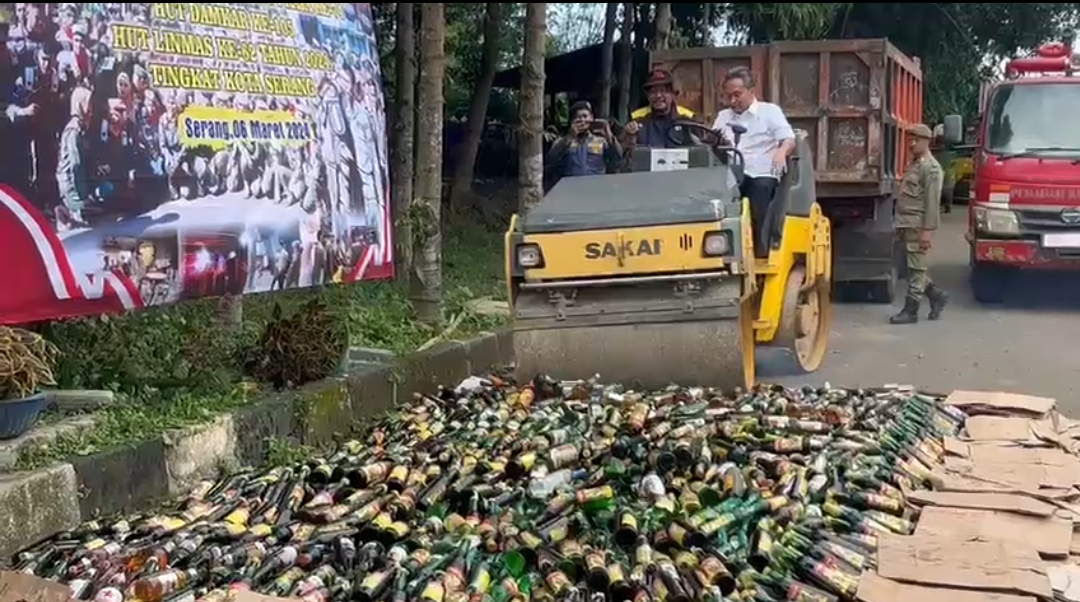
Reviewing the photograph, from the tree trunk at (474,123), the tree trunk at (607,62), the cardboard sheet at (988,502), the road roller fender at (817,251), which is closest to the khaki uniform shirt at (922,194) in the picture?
the road roller fender at (817,251)

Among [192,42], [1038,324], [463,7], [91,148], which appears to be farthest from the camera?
[463,7]

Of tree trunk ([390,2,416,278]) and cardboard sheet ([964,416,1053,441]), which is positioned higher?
tree trunk ([390,2,416,278])

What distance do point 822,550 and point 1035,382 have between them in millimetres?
4809

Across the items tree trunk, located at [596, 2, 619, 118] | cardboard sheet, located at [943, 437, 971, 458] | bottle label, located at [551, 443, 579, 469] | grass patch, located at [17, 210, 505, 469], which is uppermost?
tree trunk, located at [596, 2, 619, 118]

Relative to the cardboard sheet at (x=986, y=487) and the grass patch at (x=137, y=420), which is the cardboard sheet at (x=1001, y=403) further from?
A: the grass patch at (x=137, y=420)

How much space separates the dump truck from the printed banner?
5.18 metres

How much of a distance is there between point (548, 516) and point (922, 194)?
787 centimetres

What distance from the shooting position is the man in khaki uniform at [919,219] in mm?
11617

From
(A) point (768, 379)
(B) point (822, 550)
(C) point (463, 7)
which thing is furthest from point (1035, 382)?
(C) point (463, 7)

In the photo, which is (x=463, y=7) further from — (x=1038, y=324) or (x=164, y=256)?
(x=164, y=256)

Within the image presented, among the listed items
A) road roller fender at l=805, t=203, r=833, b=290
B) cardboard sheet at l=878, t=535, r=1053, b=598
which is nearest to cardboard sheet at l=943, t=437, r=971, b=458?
cardboard sheet at l=878, t=535, r=1053, b=598

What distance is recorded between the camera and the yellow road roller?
7.05 metres

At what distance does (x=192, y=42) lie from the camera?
255 inches

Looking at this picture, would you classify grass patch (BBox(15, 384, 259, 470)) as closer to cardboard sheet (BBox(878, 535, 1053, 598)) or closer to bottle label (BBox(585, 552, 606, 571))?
bottle label (BBox(585, 552, 606, 571))
